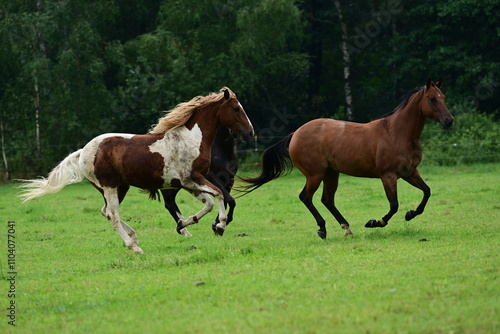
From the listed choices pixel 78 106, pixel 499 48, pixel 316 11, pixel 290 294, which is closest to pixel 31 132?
pixel 78 106

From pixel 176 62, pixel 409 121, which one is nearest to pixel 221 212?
pixel 409 121

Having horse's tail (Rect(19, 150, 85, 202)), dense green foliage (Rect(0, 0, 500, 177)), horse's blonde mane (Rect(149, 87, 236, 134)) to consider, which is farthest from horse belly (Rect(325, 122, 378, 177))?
dense green foliage (Rect(0, 0, 500, 177))

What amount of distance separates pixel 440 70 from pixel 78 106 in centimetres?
1539

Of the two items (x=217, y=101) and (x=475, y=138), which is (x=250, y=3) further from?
(x=217, y=101)

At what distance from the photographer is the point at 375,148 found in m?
10.2

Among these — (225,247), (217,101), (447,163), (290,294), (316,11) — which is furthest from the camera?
(316,11)

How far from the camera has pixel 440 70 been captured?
100.0 feet

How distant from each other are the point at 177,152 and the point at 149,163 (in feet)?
1.42

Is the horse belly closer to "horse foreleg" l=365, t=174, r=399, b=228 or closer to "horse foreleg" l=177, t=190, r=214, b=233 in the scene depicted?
"horse foreleg" l=365, t=174, r=399, b=228

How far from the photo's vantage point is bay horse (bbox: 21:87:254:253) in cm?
993

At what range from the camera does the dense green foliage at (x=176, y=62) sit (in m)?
27.5

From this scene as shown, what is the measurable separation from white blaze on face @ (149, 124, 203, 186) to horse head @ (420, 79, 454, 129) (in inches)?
131

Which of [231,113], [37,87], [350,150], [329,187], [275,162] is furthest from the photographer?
[37,87]

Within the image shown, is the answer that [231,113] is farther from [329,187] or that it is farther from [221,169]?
[221,169]
